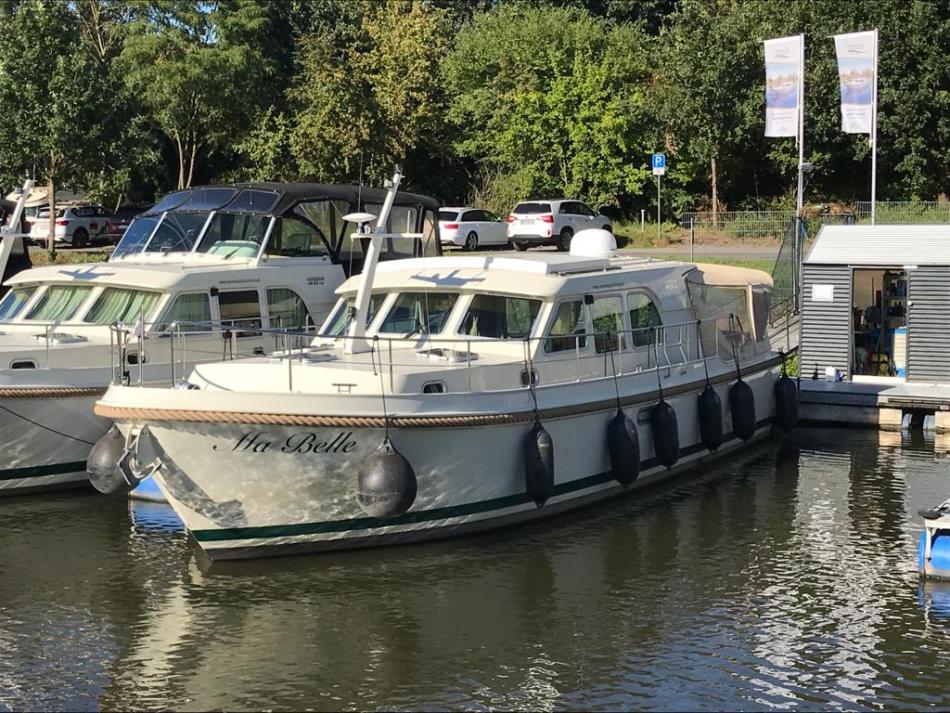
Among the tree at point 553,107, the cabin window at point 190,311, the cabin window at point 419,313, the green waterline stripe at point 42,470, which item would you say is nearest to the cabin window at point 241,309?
the cabin window at point 190,311

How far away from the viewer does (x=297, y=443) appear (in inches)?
541

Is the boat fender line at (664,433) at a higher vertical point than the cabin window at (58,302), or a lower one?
lower

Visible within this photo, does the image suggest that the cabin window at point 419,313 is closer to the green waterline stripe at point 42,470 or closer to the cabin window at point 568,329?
the cabin window at point 568,329

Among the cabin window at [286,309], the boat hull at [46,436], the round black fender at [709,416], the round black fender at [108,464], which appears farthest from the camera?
the cabin window at [286,309]

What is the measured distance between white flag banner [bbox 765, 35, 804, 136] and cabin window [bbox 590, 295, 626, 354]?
17.6 metres

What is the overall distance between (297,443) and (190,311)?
5.64m

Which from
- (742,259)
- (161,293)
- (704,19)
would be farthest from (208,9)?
(161,293)

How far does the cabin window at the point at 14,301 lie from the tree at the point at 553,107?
2676 cm

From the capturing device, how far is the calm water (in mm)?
11078

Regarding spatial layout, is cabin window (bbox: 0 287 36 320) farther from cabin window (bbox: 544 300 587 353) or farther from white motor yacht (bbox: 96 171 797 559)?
cabin window (bbox: 544 300 587 353)

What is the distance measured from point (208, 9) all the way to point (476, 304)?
34444mm

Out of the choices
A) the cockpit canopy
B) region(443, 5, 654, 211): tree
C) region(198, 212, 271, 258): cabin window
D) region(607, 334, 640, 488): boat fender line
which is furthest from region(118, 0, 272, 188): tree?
region(607, 334, 640, 488): boat fender line

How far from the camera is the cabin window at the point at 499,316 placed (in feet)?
53.1

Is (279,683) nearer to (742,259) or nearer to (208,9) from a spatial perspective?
(742,259)
